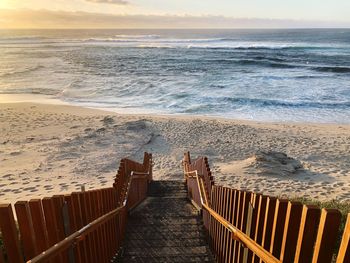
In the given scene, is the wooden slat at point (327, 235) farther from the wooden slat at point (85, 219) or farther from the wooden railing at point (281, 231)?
the wooden slat at point (85, 219)

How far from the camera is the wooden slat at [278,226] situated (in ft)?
8.08

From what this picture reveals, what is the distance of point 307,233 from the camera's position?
2.13 metres

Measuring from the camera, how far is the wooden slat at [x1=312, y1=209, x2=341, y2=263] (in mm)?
1887

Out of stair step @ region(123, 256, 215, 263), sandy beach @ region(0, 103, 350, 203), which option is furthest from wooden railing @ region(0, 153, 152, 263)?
sandy beach @ region(0, 103, 350, 203)

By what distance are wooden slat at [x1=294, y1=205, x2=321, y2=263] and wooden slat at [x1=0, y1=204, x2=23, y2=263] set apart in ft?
6.06

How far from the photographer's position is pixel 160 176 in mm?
13859

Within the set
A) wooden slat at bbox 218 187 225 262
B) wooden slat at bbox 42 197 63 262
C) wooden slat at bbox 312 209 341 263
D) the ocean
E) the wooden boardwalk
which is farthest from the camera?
the ocean

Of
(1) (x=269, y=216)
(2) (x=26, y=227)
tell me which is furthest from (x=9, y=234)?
(1) (x=269, y=216)

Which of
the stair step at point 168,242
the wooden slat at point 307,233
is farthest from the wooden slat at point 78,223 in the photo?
the wooden slat at point 307,233

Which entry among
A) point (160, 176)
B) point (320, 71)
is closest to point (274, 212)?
point (160, 176)

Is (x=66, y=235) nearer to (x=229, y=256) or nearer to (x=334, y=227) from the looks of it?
(x=229, y=256)

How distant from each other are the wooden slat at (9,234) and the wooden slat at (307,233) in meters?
1.85

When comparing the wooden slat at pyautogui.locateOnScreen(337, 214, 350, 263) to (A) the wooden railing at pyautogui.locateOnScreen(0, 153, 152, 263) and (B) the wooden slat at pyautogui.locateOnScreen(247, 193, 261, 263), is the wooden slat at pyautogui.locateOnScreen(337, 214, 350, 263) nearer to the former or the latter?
(B) the wooden slat at pyautogui.locateOnScreen(247, 193, 261, 263)

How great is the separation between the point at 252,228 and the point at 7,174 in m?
12.2
